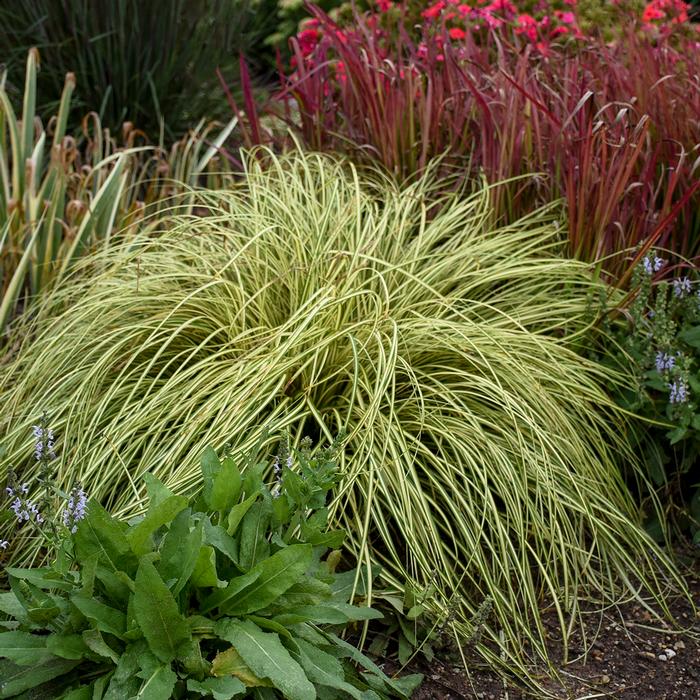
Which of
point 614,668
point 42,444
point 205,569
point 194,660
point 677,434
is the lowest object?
point 614,668

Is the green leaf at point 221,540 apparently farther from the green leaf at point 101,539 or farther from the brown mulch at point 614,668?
the brown mulch at point 614,668

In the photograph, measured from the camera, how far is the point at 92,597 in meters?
1.69

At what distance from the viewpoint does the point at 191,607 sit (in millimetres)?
1802

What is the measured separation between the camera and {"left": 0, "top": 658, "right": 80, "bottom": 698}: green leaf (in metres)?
1.69

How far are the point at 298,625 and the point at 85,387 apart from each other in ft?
3.18

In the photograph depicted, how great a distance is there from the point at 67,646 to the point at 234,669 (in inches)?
→ 11.3

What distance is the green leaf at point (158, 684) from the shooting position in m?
1.57

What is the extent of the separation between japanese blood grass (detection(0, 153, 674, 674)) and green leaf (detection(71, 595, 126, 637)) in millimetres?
443

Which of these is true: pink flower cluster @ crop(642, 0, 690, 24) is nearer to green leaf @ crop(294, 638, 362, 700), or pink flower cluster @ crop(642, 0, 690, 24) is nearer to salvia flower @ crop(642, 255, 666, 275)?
salvia flower @ crop(642, 255, 666, 275)

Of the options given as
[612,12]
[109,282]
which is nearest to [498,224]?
[109,282]

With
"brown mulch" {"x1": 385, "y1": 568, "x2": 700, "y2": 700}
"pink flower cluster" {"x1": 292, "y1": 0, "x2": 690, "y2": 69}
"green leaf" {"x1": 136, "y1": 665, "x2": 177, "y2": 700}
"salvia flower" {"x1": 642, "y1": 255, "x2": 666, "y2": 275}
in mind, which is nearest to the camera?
"green leaf" {"x1": 136, "y1": 665, "x2": 177, "y2": 700}

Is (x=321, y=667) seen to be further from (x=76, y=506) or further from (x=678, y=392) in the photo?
(x=678, y=392)

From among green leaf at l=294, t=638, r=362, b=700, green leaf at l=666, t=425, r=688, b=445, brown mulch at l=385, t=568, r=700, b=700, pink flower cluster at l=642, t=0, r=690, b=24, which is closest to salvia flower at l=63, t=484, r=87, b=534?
green leaf at l=294, t=638, r=362, b=700

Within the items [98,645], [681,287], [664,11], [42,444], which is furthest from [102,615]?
[664,11]
